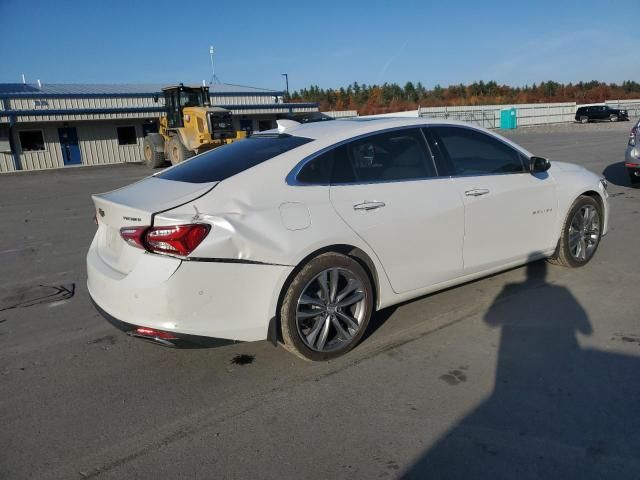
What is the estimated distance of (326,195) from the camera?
136 inches

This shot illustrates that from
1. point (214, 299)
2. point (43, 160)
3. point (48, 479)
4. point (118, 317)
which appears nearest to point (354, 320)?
point (214, 299)

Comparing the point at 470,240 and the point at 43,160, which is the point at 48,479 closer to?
the point at 470,240

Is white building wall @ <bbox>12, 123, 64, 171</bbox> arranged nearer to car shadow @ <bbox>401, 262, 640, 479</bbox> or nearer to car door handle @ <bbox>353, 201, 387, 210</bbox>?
car door handle @ <bbox>353, 201, 387, 210</bbox>

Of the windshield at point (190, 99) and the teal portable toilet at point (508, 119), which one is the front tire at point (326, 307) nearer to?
the windshield at point (190, 99)

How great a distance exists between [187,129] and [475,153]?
1914cm

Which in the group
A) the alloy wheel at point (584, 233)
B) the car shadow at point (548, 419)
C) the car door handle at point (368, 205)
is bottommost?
the car shadow at point (548, 419)

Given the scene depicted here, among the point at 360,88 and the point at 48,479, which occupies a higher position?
the point at 360,88

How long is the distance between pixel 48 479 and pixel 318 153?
246 cm

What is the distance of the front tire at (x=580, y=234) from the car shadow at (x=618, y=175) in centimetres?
624

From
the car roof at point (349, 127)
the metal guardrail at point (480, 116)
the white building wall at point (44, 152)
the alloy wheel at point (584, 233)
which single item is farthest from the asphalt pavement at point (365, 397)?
the metal guardrail at point (480, 116)

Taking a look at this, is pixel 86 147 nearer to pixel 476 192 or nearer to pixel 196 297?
pixel 476 192

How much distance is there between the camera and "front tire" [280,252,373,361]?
331 centimetres

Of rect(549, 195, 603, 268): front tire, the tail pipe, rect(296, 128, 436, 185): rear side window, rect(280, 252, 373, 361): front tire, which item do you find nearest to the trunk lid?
the tail pipe

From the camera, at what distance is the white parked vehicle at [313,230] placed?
3.04 m
